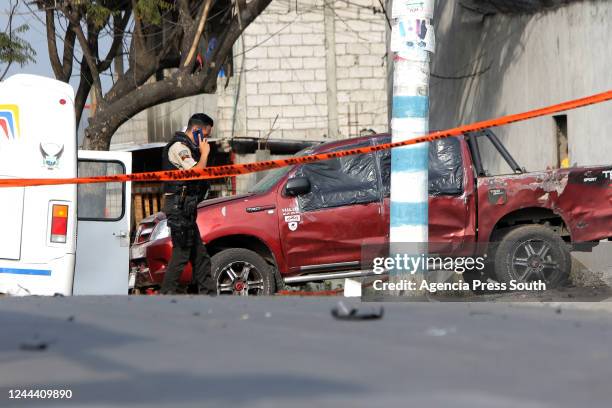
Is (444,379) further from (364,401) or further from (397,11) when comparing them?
(397,11)

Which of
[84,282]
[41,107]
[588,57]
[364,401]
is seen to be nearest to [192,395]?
[364,401]

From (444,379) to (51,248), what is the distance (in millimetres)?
7538

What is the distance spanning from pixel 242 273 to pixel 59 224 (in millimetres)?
2015

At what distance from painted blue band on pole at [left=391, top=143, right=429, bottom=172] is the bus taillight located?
2.73 metres

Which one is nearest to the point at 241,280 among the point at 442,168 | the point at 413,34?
the point at 442,168

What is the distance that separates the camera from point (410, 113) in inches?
340

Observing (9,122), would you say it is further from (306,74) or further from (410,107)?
(306,74)

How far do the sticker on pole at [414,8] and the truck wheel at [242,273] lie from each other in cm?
289

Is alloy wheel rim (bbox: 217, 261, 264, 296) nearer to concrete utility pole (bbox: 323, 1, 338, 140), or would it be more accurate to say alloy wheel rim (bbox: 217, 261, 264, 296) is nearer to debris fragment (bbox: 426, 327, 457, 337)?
debris fragment (bbox: 426, 327, 457, 337)

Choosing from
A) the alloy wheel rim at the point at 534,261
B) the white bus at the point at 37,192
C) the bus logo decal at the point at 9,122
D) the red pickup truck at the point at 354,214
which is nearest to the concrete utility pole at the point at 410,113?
the alloy wheel rim at the point at 534,261

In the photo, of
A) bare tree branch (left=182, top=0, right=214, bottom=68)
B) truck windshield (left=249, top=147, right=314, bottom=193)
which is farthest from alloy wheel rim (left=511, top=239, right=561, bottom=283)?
bare tree branch (left=182, top=0, right=214, bottom=68)

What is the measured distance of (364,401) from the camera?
1.59 metres

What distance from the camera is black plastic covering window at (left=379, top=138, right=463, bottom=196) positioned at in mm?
10414

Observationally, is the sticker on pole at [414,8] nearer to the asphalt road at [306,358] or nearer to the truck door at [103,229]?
the truck door at [103,229]
